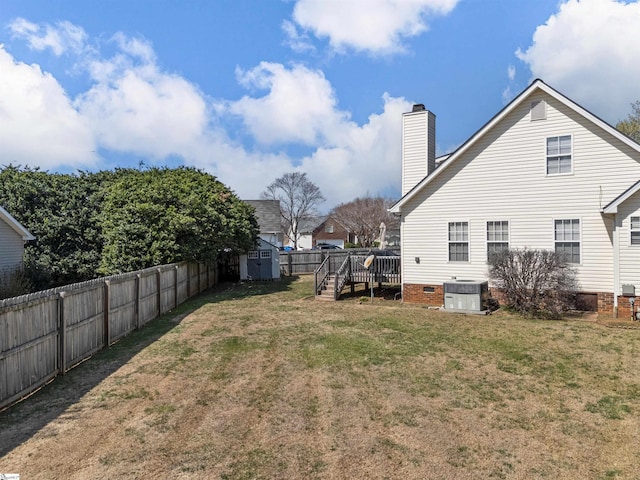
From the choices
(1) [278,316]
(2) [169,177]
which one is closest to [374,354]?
(1) [278,316]

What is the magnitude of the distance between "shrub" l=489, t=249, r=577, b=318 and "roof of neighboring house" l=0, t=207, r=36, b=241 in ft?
61.6

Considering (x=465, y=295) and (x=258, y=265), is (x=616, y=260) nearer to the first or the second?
(x=465, y=295)

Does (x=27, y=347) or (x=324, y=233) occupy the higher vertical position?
(x=324, y=233)

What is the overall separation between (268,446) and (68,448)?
95.9 inches

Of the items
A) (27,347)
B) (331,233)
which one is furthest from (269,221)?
(27,347)

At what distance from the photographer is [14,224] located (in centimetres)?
1823

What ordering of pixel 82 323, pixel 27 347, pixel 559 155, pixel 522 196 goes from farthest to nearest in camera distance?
1. pixel 522 196
2. pixel 559 155
3. pixel 82 323
4. pixel 27 347

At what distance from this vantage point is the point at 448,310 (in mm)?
14711

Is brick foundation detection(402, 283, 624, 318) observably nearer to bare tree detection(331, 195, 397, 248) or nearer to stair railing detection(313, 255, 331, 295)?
stair railing detection(313, 255, 331, 295)

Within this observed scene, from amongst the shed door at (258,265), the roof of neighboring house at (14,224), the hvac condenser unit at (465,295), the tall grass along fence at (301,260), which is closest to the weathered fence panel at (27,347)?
the hvac condenser unit at (465,295)

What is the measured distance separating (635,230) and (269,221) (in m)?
32.2

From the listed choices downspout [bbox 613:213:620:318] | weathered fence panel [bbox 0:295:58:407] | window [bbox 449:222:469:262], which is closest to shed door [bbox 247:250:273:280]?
window [bbox 449:222:469:262]

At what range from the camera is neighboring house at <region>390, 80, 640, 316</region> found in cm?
1355

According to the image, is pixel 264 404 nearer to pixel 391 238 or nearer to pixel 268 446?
pixel 268 446
